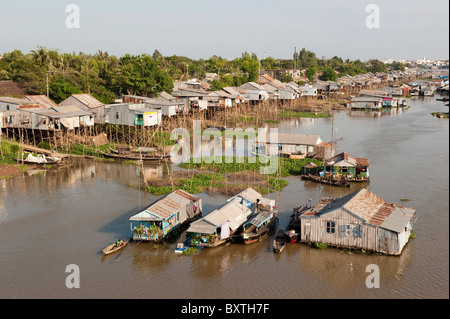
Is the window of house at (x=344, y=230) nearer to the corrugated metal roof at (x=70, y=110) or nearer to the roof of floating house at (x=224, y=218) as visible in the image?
the roof of floating house at (x=224, y=218)

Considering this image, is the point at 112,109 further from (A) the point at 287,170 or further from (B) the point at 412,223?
(B) the point at 412,223

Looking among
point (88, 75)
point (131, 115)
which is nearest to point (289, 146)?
point (131, 115)

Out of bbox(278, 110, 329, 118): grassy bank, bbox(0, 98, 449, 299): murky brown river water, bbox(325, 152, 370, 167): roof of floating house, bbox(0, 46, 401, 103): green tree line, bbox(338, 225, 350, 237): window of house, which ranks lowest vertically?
bbox(0, 98, 449, 299): murky brown river water

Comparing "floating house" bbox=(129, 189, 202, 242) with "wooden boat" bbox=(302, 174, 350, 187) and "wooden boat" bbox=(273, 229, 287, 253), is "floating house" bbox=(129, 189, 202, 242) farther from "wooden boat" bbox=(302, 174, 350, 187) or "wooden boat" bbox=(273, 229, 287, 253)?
"wooden boat" bbox=(302, 174, 350, 187)

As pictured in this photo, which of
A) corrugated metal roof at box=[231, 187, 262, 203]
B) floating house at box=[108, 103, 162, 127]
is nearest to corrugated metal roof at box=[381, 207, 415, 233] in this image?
corrugated metal roof at box=[231, 187, 262, 203]

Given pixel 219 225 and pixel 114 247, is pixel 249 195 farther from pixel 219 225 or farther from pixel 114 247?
pixel 114 247

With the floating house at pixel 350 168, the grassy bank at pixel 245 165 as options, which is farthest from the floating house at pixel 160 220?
the floating house at pixel 350 168

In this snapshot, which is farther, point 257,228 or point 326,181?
point 326,181
